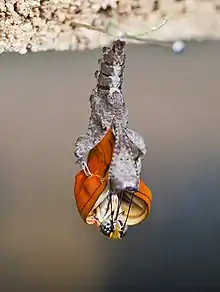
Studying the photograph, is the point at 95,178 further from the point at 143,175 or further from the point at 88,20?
the point at 143,175

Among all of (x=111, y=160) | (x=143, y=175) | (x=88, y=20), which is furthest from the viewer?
(x=143, y=175)

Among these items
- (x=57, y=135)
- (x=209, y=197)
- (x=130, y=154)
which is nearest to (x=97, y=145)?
(x=130, y=154)

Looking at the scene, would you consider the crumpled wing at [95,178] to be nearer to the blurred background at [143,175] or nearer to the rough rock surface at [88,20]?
the rough rock surface at [88,20]

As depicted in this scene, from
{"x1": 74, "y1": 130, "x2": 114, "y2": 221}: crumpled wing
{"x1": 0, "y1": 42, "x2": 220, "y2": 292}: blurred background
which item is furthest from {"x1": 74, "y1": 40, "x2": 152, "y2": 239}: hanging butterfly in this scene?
{"x1": 0, "y1": 42, "x2": 220, "y2": 292}: blurred background

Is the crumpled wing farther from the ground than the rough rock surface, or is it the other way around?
the rough rock surface

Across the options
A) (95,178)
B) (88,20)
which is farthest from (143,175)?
(95,178)

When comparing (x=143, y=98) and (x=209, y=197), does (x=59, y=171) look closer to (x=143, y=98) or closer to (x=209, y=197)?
(x=143, y=98)

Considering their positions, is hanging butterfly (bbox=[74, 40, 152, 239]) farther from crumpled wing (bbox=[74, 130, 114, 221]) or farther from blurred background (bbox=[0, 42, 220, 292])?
blurred background (bbox=[0, 42, 220, 292])
